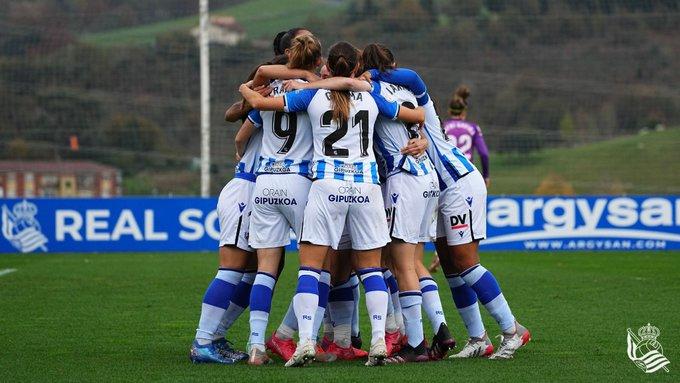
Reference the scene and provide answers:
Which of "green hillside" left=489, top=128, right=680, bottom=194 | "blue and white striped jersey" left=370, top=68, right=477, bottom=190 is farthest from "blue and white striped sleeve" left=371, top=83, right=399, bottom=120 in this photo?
"green hillside" left=489, top=128, right=680, bottom=194

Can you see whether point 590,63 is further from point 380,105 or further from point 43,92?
point 380,105

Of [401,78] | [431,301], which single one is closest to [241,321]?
[431,301]

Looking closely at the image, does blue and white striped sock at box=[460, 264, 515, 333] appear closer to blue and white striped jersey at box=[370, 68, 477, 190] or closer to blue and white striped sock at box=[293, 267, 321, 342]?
blue and white striped jersey at box=[370, 68, 477, 190]

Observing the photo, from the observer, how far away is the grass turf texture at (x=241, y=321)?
23.4ft

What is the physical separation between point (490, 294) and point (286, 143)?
162 centimetres

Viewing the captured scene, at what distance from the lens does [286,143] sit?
25.0 ft

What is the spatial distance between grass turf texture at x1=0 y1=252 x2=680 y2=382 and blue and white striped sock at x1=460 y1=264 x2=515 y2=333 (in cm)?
24

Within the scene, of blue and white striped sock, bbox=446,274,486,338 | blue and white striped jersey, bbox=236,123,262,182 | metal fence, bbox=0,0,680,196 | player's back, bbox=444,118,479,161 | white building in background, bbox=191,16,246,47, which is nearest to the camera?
blue and white striped jersey, bbox=236,123,262,182

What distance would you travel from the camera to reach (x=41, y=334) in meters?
9.10

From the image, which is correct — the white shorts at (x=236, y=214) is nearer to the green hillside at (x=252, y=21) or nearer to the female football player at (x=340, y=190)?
the female football player at (x=340, y=190)

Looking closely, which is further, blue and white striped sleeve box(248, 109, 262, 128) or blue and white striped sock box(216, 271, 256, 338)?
blue and white striped sock box(216, 271, 256, 338)

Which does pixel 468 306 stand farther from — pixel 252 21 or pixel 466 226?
pixel 252 21

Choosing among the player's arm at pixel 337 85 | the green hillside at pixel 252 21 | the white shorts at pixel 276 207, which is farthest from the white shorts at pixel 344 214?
the green hillside at pixel 252 21

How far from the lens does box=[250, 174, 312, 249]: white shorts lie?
7594mm
